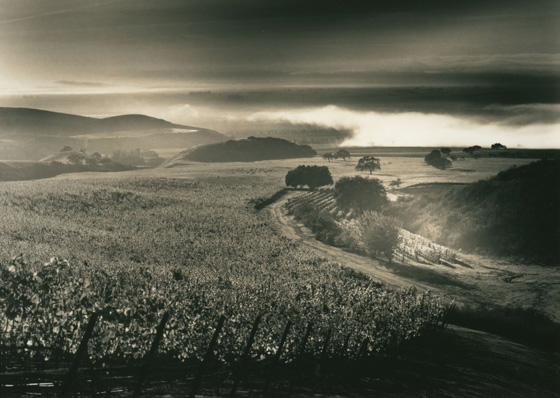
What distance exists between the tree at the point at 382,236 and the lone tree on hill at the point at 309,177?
1622 cm

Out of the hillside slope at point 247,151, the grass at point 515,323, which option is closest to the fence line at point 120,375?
the grass at point 515,323

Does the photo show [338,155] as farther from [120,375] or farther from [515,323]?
[120,375]

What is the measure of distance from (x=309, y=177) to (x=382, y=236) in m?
22.9

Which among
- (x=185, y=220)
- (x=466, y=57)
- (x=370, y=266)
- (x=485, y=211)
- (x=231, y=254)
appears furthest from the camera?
(x=185, y=220)

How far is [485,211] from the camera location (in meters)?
40.8

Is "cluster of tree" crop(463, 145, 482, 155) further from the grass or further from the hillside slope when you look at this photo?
the hillside slope

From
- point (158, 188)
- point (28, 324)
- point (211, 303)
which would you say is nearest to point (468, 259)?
point (211, 303)

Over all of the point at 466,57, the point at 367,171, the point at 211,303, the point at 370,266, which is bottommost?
the point at 370,266

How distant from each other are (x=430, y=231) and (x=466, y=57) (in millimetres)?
16621

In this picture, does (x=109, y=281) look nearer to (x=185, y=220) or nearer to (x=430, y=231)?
(x=185, y=220)

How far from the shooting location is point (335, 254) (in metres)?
38.7

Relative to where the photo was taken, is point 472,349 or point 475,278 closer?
point 472,349

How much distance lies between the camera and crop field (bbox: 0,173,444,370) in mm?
15141

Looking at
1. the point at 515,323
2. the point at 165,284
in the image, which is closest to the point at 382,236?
the point at 515,323
